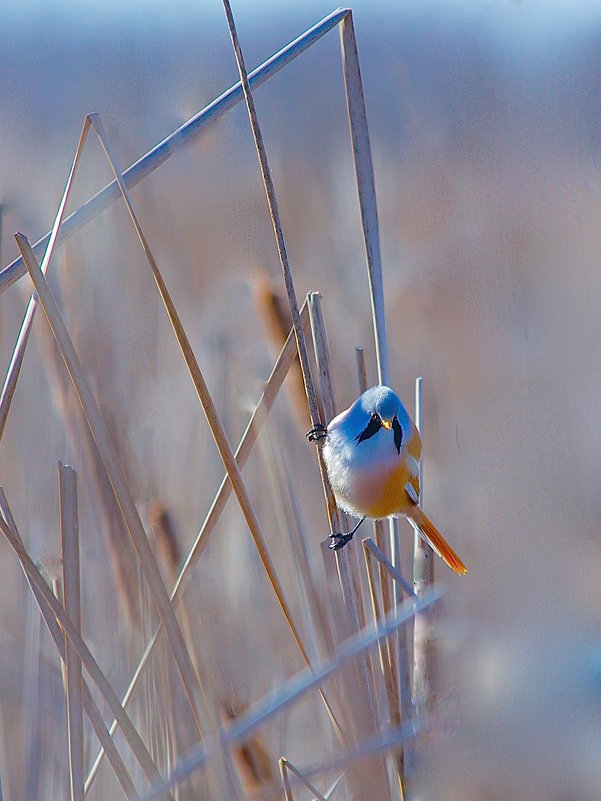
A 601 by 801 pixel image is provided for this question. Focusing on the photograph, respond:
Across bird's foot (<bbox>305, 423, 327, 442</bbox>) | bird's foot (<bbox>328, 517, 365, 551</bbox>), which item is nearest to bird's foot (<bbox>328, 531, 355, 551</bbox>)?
bird's foot (<bbox>328, 517, 365, 551</bbox>)

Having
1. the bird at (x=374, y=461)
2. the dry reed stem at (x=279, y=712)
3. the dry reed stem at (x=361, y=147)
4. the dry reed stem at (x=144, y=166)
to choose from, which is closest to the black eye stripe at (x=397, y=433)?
the bird at (x=374, y=461)

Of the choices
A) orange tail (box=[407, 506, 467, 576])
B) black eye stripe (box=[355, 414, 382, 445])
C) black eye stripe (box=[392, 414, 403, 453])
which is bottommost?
orange tail (box=[407, 506, 467, 576])

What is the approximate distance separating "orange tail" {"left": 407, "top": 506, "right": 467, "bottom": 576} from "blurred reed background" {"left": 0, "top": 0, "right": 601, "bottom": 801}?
0.16 m

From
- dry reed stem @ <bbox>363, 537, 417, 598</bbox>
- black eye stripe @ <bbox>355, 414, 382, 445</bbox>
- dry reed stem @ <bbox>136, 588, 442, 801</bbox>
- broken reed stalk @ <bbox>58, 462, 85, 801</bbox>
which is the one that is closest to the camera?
dry reed stem @ <bbox>136, 588, 442, 801</bbox>

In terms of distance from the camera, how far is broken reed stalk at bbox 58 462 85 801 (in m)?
0.70

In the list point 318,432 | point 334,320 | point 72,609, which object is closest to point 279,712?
point 72,609

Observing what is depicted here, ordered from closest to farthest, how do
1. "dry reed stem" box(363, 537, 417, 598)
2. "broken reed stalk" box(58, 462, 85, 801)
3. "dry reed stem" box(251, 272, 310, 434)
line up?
"broken reed stalk" box(58, 462, 85, 801), "dry reed stem" box(363, 537, 417, 598), "dry reed stem" box(251, 272, 310, 434)

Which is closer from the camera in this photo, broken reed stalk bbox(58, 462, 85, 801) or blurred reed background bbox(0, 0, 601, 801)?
broken reed stalk bbox(58, 462, 85, 801)

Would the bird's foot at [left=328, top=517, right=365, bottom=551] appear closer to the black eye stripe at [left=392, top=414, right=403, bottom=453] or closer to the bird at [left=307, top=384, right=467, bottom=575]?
the bird at [left=307, top=384, right=467, bottom=575]

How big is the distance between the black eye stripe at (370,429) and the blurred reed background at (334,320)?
19 cm

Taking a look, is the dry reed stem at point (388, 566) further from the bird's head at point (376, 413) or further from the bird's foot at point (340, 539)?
the bird's head at point (376, 413)

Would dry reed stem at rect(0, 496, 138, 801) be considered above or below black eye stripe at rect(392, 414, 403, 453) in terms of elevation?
below

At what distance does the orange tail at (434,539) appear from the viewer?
0.97 metres

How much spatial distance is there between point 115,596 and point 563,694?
1017 millimetres
